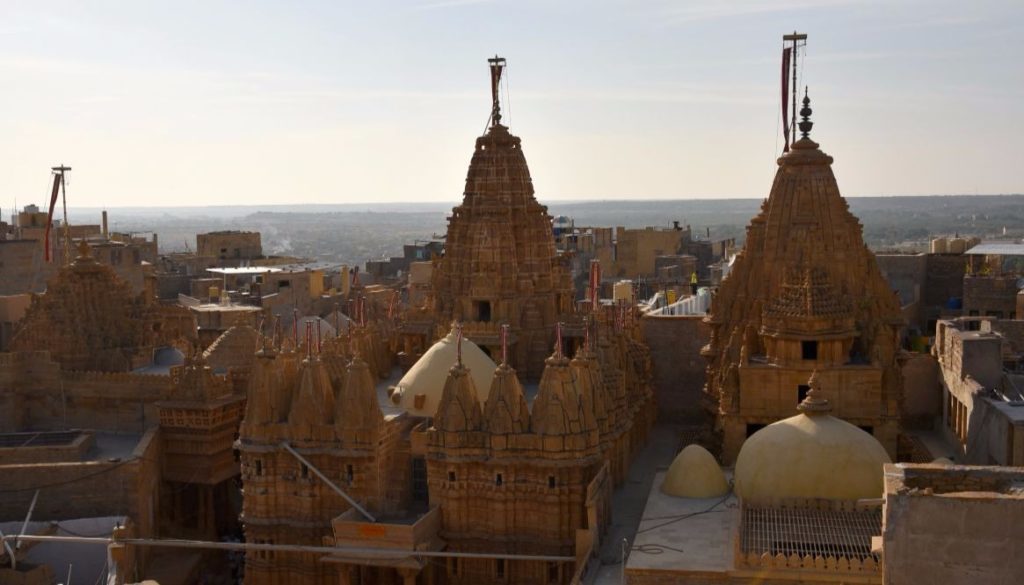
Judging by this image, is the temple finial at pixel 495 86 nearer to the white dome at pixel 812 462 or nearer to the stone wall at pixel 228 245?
the white dome at pixel 812 462

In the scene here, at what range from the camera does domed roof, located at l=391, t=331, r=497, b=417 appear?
99.6ft

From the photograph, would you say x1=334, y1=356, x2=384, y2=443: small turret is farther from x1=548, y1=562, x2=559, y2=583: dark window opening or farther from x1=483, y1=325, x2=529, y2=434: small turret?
x1=548, y1=562, x2=559, y2=583: dark window opening

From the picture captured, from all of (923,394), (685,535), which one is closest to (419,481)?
(685,535)

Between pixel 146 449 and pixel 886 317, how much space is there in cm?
1931

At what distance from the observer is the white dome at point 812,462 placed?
24.1 meters

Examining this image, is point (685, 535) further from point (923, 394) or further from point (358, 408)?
point (923, 394)

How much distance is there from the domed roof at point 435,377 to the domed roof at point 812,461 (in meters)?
7.58

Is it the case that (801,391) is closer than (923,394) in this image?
Yes

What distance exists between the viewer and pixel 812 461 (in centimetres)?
2445

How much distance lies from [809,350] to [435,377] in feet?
29.9

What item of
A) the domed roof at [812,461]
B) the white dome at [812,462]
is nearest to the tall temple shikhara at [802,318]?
the domed roof at [812,461]

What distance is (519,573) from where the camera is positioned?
2694 cm

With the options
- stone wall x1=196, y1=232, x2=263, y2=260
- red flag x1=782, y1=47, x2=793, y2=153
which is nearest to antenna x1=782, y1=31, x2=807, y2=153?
red flag x1=782, y1=47, x2=793, y2=153

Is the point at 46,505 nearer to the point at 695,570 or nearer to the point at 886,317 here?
the point at 695,570
